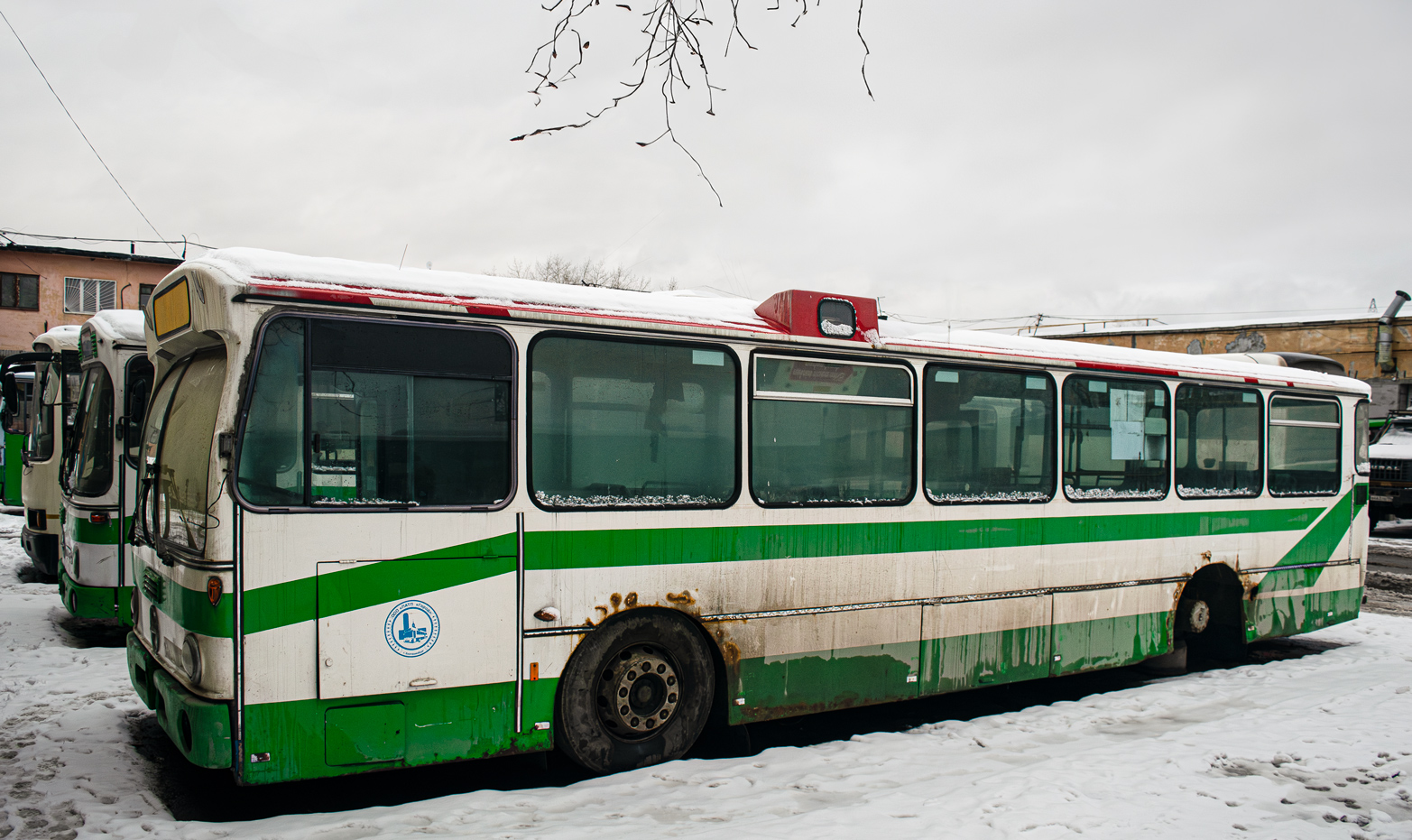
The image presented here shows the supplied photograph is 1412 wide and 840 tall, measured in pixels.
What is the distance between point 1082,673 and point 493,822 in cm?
590

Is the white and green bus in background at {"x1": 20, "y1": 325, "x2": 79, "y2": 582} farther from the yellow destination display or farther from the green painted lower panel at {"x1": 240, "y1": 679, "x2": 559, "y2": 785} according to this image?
the green painted lower panel at {"x1": 240, "y1": 679, "x2": 559, "y2": 785}

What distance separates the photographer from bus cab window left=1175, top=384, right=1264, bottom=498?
785 centimetres

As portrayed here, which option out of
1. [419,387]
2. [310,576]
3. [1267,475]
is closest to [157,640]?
[310,576]

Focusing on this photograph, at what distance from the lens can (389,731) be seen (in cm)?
455

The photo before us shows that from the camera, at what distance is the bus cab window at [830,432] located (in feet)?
18.8

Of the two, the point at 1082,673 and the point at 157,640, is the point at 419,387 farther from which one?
the point at 1082,673

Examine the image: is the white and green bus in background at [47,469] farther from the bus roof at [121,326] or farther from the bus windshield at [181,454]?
the bus windshield at [181,454]

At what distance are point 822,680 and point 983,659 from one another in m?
1.42

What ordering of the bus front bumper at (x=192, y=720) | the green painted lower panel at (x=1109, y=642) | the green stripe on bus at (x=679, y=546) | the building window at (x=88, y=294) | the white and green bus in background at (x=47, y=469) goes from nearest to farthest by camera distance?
1. the bus front bumper at (x=192, y=720)
2. the green stripe on bus at (x=679, y=546)
3. the green painted lower panel at (x=1109, y=642)
4. the white and green bus in background at (x=47, y=469)
5. the building window at (x=88, y=294)

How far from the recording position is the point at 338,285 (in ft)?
14.9

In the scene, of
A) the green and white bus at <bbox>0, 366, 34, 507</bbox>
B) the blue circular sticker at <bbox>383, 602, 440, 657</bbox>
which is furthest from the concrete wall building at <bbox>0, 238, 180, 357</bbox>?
the blue circular sticker at <bbox>383, 602, 440, 657</bbox>

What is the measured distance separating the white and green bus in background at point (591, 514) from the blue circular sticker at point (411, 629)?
0.02 metres

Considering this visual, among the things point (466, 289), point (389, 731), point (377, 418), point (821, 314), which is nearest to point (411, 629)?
point (389, 731)

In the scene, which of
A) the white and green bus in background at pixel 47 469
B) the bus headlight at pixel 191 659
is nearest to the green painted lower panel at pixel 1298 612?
the bus headlight at pixel 191 659
